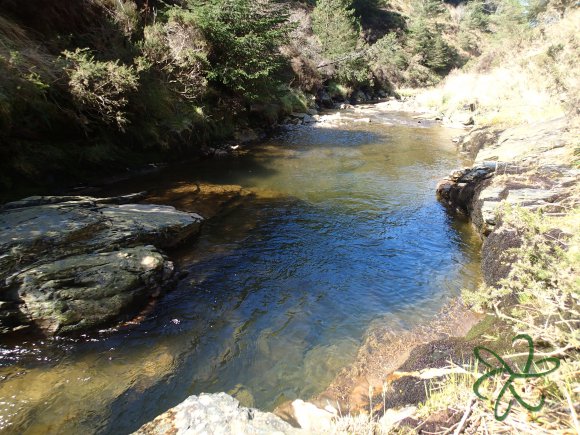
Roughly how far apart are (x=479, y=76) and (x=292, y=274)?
81.5ft

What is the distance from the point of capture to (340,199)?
988 cm

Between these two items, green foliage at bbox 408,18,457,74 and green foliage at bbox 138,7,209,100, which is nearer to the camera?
green foliage at bbox 138,7,209,100

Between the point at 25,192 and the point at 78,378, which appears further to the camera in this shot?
the point at 25,192

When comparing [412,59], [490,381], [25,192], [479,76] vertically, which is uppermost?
[412,59]

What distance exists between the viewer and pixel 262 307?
5.38 m

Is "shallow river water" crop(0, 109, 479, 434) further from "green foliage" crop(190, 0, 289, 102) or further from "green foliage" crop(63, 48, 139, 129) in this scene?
"green foliage" crop(190, 0, 289, 102)

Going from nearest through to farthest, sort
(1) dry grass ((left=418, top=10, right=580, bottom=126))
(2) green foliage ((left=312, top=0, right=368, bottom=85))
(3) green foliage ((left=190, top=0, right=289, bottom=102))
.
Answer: (1) dry grass ((left=418, top=10, right=580, bottom=126)) → (3) green foliage ((left=190, top=0, right=289, bottom=102)) → (2) green foliage ((left=312, top=0, right=368, bottom=85))

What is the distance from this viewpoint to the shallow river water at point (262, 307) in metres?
3.86

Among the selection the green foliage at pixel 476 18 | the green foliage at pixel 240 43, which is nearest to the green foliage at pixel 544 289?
the green foliage at pixel 240 43

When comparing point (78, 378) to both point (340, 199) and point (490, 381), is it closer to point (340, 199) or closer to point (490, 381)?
point (490, 381)

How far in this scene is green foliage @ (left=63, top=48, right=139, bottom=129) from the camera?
862 cm

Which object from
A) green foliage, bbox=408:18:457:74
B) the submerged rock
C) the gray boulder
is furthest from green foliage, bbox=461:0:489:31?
the submerged rock

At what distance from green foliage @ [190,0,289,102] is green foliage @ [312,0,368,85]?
16.2 metres

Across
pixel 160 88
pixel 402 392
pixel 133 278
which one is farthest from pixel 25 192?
pixel 402 392
